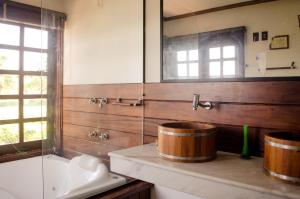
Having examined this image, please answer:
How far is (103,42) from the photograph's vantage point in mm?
2324

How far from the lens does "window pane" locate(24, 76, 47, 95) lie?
245 cm

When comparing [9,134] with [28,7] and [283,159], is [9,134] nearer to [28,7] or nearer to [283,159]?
[28,7]

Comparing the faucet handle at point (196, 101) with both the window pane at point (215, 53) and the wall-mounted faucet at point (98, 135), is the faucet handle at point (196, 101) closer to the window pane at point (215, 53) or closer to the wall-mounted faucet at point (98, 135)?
the window pane at point (215, 53)

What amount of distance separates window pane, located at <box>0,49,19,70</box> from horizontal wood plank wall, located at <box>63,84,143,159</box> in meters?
0.52

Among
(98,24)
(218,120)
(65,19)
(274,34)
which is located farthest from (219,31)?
(65,19)

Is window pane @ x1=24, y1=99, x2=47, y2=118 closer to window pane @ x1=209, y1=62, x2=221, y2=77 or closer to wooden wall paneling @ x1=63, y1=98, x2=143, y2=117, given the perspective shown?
wooden wall paneling @ x1=63, y1=98, x2=143, y2=117

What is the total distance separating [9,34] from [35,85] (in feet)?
1.73

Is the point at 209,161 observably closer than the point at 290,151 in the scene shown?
No

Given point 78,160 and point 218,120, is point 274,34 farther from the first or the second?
point 78,160

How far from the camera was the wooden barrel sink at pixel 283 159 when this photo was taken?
3.31 ft

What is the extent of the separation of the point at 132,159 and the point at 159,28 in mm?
981

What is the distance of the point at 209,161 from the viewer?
136 cm

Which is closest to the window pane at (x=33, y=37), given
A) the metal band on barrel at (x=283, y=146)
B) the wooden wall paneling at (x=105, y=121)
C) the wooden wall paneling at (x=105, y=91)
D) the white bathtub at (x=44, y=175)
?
the wooden wall paneling at (x=105, y=91)

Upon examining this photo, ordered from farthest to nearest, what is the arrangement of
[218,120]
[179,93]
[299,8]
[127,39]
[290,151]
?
1. [127,39]
2. [179,93]
3. [218,120]
4. [299,8]
5. [290,151]
